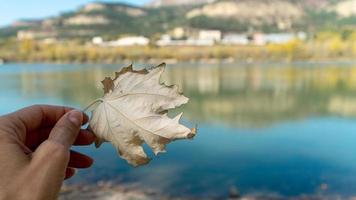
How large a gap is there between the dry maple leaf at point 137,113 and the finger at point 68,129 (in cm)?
3

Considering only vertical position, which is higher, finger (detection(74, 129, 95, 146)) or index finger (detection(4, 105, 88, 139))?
index finger (detection(4, 105, 88, 139))

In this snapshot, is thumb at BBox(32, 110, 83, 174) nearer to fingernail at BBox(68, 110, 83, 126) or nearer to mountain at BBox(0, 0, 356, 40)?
fingernail at BBox(68, 110, 83, 126)

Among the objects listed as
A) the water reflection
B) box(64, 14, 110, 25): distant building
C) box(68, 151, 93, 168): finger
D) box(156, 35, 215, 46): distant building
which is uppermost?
box(64, 14, 110, 25): distant building

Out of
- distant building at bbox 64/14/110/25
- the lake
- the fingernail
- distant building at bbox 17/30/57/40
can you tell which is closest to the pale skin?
the fingernail

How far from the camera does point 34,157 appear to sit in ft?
1.79

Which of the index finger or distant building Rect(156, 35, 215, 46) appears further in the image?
distant building Rect(156, 35, 215, 46)

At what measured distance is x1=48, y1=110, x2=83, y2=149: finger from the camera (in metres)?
0.58

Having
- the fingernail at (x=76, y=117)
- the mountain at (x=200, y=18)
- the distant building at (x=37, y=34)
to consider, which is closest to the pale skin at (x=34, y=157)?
the fingernail at (x=76, y=117)

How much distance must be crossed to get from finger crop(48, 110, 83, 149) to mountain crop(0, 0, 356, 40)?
50276 millimetres

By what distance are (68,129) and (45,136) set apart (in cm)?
14

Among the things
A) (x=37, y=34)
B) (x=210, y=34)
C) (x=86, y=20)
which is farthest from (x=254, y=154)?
(x=86, y=20)

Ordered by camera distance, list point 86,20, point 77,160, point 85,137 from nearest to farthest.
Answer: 1. point 85,137
2. point 77,160
3. point 86,20

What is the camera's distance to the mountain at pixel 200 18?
58375mm

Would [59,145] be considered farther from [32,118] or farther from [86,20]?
[86,20]
